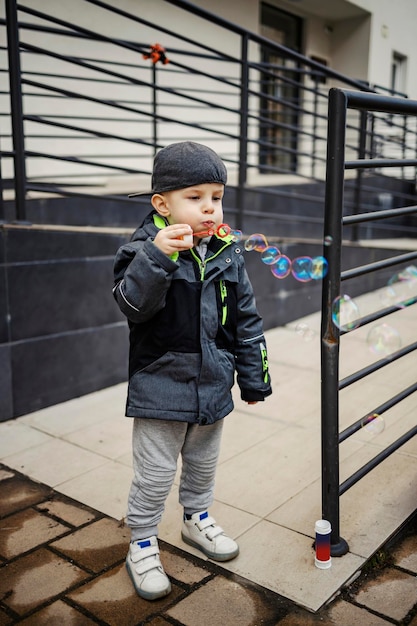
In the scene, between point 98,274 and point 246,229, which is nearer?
point 98,274

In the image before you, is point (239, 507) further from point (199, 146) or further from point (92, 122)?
point (92, 122)

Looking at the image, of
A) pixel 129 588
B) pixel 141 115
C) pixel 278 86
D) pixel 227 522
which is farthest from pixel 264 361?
pixel 278 86

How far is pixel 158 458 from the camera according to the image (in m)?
1.92

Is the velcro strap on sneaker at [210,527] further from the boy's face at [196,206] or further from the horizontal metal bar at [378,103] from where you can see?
the horizontal metal bar at [378,103]

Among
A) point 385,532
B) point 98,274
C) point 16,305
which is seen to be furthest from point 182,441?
point 98,274

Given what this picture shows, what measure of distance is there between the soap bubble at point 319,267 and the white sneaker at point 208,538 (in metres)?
0.92

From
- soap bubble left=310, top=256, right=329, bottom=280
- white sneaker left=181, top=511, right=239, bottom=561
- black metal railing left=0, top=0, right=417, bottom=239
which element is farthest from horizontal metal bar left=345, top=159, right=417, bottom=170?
black metal railing left=0, top=0, right=417, bottom=239

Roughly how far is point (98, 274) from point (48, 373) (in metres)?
0.63

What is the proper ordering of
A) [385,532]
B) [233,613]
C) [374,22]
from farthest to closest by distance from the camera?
[374,22] < [385,532] < [233,613]

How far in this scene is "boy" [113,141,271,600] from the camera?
176cm

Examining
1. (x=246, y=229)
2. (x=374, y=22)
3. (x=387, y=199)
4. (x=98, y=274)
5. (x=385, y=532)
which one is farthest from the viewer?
(x=374, y=22)

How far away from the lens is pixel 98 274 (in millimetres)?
3500

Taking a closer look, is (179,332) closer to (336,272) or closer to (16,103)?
(336,272)

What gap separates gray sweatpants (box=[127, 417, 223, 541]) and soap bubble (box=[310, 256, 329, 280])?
0.59 m
